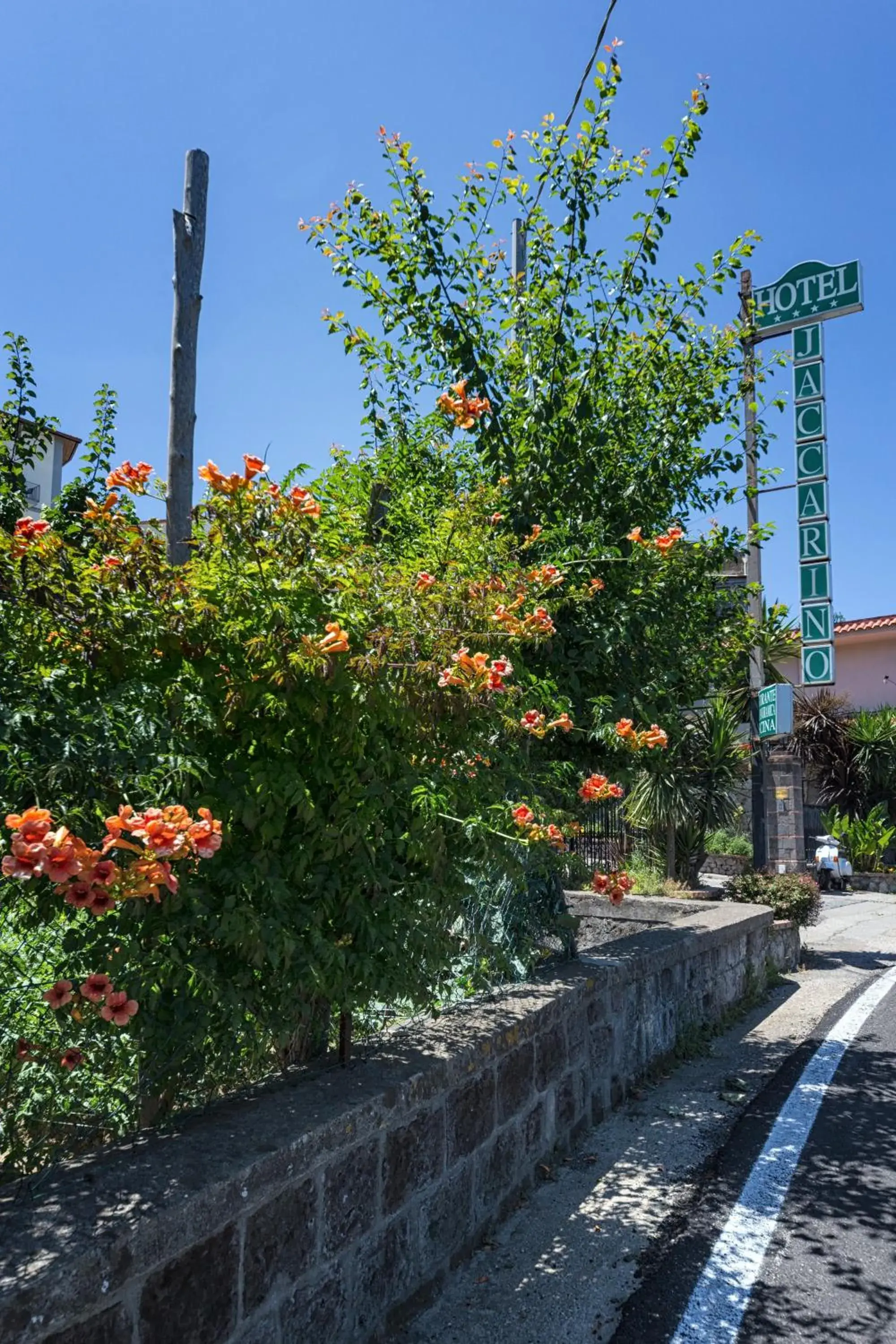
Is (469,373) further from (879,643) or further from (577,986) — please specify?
(879,643)

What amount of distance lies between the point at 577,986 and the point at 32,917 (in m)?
2.75

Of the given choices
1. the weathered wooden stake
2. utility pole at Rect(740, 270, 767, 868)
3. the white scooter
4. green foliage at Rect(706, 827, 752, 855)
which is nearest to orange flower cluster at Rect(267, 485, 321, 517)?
the weathered wooden stake

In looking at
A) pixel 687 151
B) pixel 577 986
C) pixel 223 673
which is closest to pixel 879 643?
pixel 687 151

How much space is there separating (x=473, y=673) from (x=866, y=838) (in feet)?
66.7

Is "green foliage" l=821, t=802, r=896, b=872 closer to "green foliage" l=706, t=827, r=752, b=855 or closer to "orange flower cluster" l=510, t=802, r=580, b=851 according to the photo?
"green foliage" l=706, t=827, r=752, b=855

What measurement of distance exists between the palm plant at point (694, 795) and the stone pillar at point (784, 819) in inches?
64.2

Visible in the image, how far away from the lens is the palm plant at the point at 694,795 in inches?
572

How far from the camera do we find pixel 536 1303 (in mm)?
3135

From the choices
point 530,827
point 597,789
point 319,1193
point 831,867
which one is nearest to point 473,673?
point 530,827

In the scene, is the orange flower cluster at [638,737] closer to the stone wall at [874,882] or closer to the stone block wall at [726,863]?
the stone block wall at [726,863]

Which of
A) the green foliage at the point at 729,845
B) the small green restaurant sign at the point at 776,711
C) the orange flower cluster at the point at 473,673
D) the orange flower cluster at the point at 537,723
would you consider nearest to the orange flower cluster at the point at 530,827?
the orange flower cluster at the point at 537,723

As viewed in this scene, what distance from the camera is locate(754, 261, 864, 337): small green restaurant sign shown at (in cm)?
1328

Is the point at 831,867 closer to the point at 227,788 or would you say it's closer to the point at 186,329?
the point at 186,329

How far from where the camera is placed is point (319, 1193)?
266cm
